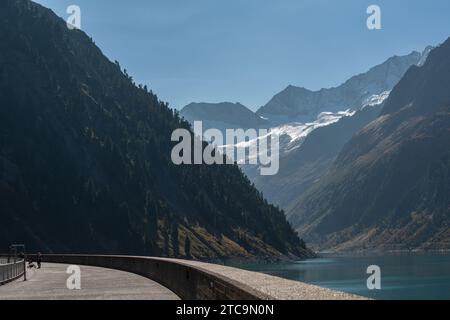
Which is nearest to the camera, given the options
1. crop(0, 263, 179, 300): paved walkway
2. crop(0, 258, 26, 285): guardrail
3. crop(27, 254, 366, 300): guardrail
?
crop(27, 254, 366, 300): guardrail

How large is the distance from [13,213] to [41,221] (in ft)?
31.5

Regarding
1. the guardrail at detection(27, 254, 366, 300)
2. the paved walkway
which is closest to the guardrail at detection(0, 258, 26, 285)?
the paved walkway

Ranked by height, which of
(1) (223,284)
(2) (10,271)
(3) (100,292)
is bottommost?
(2) (10,271)

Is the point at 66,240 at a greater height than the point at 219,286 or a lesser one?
lesser

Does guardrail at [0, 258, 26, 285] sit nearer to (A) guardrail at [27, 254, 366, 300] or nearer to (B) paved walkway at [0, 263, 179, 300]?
(B) paved walkway at [0, 263, 179, 300]

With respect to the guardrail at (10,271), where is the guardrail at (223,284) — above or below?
above

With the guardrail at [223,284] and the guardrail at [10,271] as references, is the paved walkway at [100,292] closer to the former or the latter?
the guardrail at [223,284]

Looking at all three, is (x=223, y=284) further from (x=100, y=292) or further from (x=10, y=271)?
(x=10, y=271)

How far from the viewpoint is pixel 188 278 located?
96.6ft

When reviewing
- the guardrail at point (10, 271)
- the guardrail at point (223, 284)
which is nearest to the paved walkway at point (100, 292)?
the guardrail at point (223, 284)

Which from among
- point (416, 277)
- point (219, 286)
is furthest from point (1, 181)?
point (219, 286)

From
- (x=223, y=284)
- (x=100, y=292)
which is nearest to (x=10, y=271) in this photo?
(x=100, y=292)
